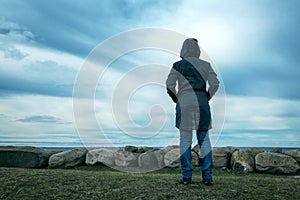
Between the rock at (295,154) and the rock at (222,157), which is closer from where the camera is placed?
the rock at (295,154)

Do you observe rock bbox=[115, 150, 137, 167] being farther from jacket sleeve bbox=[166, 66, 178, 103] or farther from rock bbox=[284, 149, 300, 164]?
jacket sleeve bbox=[166, 66, 178, 103]

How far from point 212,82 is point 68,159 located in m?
8.53

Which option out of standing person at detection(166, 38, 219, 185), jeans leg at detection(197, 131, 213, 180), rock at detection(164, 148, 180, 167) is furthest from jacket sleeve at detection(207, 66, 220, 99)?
rock at detection(164, 148, 180, 167)

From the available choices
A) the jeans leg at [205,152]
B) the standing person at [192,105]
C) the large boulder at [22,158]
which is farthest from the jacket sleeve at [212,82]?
the large boulder at [22,158]

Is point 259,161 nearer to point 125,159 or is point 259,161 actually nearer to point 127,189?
point 125,159

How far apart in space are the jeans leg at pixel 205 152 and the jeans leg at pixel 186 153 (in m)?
0.20

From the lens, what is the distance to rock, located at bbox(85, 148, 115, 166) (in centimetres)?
1259

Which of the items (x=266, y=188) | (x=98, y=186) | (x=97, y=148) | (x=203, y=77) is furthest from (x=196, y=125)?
(x=97, y=148)

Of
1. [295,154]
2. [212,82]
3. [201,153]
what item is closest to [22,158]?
[201,153]

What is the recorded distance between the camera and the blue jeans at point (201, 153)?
5.60 metres

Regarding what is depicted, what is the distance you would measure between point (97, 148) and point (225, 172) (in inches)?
229

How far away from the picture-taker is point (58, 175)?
6.84m

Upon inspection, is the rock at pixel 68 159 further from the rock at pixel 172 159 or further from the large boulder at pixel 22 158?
the rock at pixel 172 159

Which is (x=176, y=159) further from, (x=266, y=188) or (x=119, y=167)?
(x=266, y=188)
